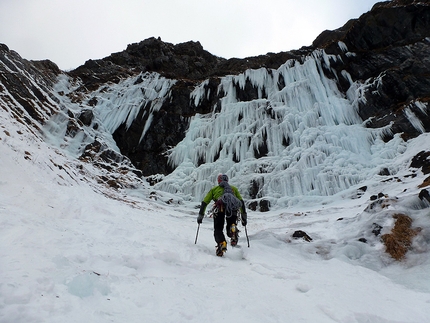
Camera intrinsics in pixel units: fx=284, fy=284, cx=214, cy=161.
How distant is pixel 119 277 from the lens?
146 inches

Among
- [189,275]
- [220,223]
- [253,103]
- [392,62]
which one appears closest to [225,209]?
[220,223]

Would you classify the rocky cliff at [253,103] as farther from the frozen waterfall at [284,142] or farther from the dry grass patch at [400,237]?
the dry grass patch at [400,237]

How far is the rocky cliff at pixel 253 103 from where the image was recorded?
23234mm

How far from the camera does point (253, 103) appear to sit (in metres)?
28.0

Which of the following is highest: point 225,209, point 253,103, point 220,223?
point 253,103

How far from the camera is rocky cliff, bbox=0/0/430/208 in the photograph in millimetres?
23234

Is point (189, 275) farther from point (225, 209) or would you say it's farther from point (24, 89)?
point (24, 89)

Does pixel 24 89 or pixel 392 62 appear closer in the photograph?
pixel 392 62

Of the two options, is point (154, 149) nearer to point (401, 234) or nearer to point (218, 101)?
point (218, 101)

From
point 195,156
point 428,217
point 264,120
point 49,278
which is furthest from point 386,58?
point 49,278

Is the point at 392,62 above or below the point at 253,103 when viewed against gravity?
above

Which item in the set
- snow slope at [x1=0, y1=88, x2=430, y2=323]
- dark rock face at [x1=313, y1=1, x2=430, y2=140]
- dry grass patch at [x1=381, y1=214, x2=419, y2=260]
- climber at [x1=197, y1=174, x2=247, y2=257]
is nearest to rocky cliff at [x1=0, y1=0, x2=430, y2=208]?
dark rock face at [x1=313, y1=1, x2=430, y2=140]

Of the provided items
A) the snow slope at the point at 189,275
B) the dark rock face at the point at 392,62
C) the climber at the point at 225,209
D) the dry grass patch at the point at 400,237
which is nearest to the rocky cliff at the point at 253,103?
the dark rock face at the point at 392,62

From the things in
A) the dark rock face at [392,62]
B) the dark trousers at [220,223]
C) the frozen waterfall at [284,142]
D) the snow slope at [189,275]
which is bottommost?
the snow slope at [189,275]
